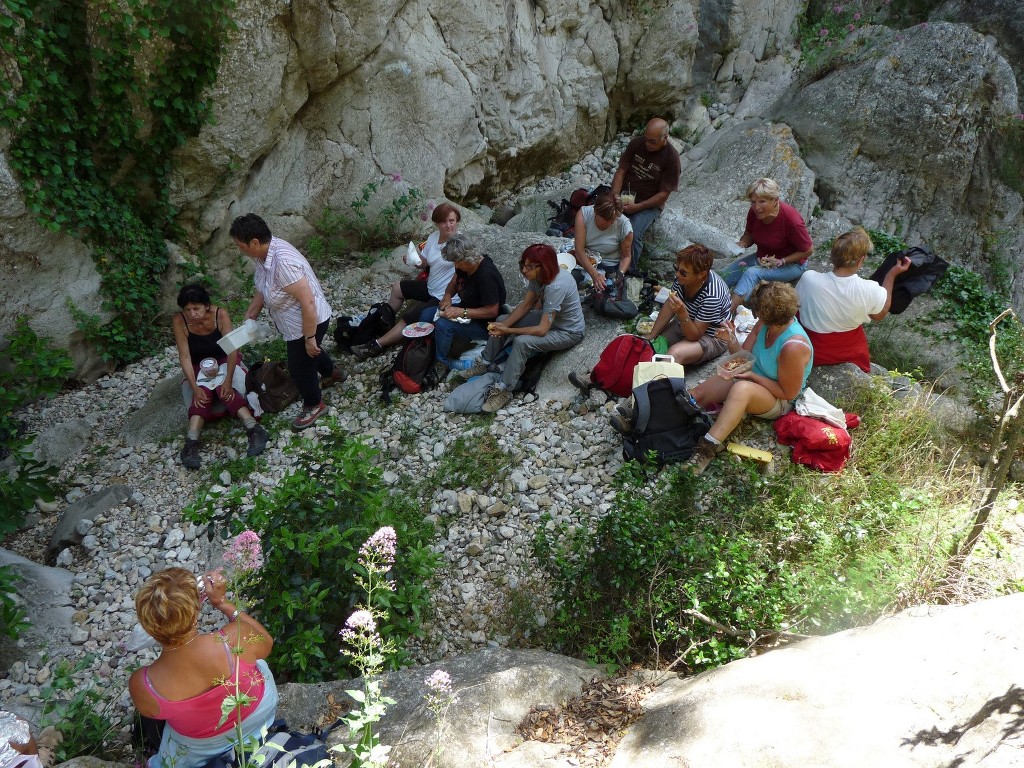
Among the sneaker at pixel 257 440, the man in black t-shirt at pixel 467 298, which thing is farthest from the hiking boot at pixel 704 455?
the sneaker at pixel 257 440

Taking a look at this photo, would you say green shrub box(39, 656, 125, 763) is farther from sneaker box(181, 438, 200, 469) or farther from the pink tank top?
sneaker box(181, 438, 200, 469)

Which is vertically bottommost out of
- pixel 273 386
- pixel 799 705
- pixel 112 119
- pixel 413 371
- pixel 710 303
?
pixel 273 386

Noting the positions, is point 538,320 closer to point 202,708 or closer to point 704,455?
point 704,455

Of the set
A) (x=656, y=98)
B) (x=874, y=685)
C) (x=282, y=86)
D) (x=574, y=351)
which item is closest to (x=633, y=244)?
(x=574, y=351)

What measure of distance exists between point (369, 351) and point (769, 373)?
12.3ft

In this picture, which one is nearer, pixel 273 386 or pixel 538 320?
pixel 538 320

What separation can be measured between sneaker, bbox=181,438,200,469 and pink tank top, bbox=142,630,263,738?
10.5 feet

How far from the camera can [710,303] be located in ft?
18.1

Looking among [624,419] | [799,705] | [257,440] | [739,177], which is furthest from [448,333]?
[739,177]

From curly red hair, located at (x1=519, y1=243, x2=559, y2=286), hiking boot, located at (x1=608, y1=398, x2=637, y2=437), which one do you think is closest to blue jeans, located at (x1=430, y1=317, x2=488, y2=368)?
curly red hair, located at (x1=519, y1=243, x2=559, y2=286)

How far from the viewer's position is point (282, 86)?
766 centimetres

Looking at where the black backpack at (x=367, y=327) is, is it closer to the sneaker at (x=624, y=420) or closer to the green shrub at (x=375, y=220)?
the green shrub at (x=375, y=220)

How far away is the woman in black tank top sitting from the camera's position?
18.9 feet

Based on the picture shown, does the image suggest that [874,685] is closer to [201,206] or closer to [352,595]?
[352,595]
